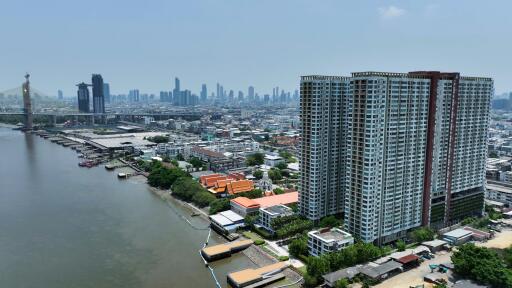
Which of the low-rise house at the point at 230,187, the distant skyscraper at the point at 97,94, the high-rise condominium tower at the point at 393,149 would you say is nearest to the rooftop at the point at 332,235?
the high-rise condominium tower at the point at 393,149

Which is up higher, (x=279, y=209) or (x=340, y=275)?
(x=279, y=209)

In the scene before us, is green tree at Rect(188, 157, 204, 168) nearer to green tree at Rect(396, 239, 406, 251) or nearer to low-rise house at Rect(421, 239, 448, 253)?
green tree at Rect(396, 239, 406, 251)

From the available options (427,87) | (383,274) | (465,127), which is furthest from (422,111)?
(383,274)

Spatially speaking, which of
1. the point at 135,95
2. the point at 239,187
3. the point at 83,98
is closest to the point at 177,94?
the point at 135,95

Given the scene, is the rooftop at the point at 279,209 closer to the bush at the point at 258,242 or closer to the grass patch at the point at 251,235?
the grass patch at the point at 251,235

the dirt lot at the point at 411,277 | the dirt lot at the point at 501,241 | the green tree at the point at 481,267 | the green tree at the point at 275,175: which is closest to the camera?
the green tree at the point at 481,267

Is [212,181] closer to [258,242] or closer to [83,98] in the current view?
[258,242]
